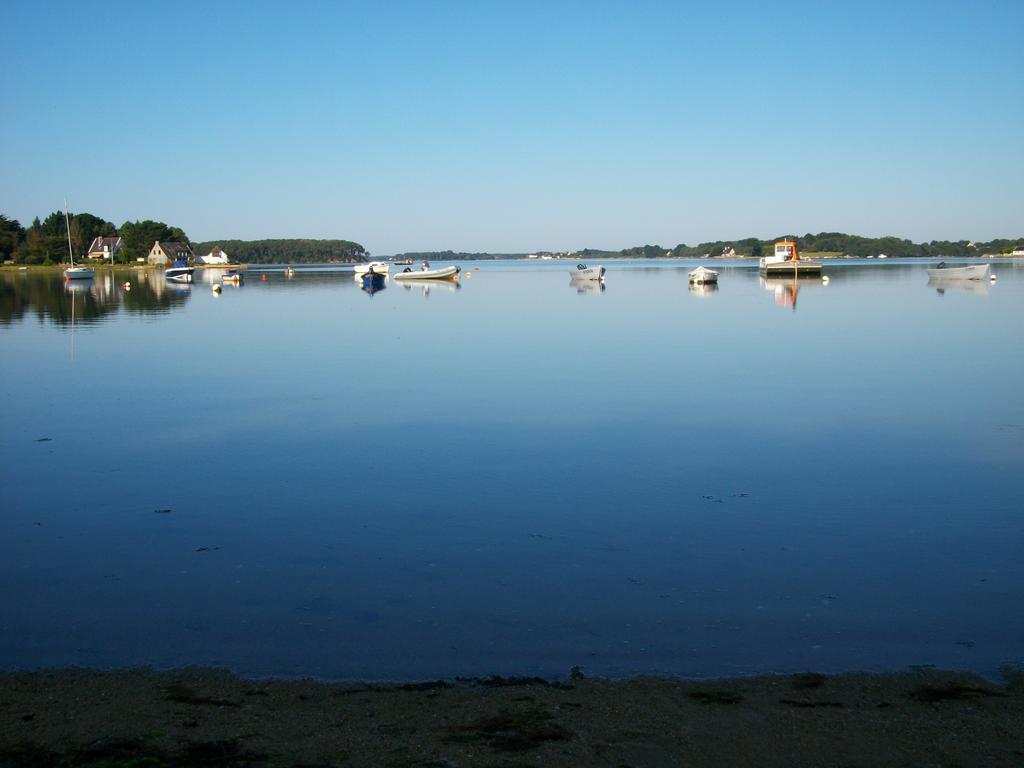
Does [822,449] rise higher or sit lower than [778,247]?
lower

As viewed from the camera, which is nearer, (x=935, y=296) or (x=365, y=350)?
(x=365, y=350)

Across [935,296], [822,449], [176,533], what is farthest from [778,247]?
[176,533]

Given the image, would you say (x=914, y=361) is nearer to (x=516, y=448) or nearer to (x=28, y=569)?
(x=516, y=448)

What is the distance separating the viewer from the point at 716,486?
10758 mm

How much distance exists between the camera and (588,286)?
72.8m

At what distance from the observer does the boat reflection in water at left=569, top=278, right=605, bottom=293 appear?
66625 millimetres

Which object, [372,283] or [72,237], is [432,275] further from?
[72,237]

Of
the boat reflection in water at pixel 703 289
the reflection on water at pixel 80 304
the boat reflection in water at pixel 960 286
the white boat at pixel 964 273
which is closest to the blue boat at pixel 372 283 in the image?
the reflection on water at pixel 80 304

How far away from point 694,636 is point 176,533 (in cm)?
552

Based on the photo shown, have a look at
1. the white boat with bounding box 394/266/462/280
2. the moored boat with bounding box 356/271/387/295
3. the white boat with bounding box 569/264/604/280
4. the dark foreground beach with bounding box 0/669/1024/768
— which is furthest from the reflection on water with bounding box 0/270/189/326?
the white boat with bounding box 569/264/604/280

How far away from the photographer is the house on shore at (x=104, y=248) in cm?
14656

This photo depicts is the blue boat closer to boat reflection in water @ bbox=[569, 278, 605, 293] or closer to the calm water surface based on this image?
boat reflection in water @ bbox=[569, 278, 605, 293]

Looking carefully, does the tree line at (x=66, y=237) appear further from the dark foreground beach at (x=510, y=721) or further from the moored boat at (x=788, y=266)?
the dark foreground beach at (x=510, y=721)

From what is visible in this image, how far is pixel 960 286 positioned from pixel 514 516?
62662 mm
